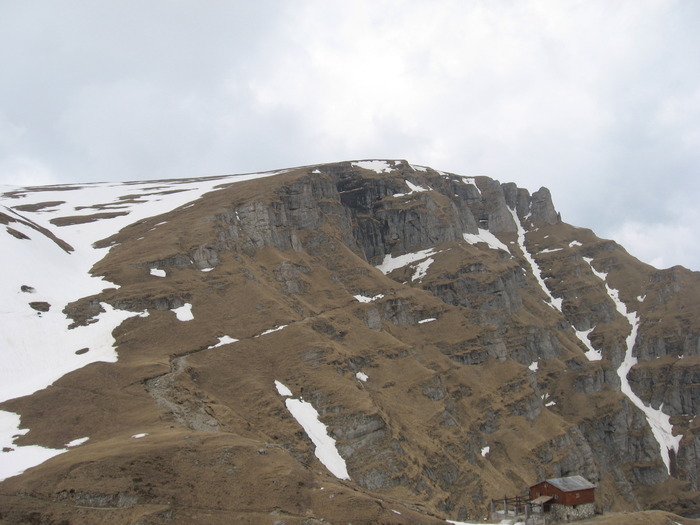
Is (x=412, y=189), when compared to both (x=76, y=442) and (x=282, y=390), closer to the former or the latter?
(x=282, y=390)

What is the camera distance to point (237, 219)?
118m

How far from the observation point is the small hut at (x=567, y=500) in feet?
161

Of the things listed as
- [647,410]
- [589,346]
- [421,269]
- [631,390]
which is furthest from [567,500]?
[589,346]

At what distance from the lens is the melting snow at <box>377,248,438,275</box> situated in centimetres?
15850

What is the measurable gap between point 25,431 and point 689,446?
14799 cm

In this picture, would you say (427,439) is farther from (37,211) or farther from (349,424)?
(37,211)

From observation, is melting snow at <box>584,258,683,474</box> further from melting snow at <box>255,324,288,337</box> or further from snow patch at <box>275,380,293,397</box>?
snow patch at <box>275,380,293,397</box>

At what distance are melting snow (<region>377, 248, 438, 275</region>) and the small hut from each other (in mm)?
107436

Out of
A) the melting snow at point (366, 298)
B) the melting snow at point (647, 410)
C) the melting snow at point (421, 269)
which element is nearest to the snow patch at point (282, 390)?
the melting snow at point (366, 298)

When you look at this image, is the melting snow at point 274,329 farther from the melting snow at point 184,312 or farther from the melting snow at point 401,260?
the melting snow at point 401,260

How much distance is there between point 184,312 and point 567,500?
56.8 meters

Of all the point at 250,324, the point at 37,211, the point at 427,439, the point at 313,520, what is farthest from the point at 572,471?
the point at 37,211

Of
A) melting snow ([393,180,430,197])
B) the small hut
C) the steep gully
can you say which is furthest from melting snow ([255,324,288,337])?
the steep gully

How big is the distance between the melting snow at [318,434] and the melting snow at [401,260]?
90401mm
